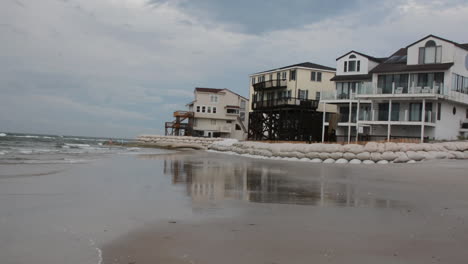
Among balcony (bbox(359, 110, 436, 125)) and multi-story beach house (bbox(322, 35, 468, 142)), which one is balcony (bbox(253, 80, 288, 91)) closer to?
multi-story beach house (bbox(322, 35, 468, 142))

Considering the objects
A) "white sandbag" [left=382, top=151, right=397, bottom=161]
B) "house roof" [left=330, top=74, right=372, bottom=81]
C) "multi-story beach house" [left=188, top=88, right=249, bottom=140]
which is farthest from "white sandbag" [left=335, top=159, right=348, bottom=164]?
"multi-story beach house" [left=188, top=88, right=249, bottom=140]

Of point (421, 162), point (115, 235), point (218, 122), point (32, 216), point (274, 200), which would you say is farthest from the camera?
point (218, 122)

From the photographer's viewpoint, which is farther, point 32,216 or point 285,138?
point 285,138

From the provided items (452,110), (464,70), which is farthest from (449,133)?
(464,70)

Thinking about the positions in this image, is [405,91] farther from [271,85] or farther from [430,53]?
[271,85]

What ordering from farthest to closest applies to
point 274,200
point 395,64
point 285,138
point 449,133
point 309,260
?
point 285,138 → point 395,64 → point 449,133 → point 274,200 → point 309,260

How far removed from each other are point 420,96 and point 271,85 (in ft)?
73.0

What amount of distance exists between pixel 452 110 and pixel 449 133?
6.57 ft

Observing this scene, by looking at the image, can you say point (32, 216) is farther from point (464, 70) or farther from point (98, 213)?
point (464, 70)

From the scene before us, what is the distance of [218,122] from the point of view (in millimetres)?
63438

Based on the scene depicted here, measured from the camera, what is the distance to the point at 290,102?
4509 centimetres

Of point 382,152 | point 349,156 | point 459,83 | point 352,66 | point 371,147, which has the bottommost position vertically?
point 349,156

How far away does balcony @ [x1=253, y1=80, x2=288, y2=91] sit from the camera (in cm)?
4865

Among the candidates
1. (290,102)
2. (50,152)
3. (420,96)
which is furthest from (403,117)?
(50,152)
